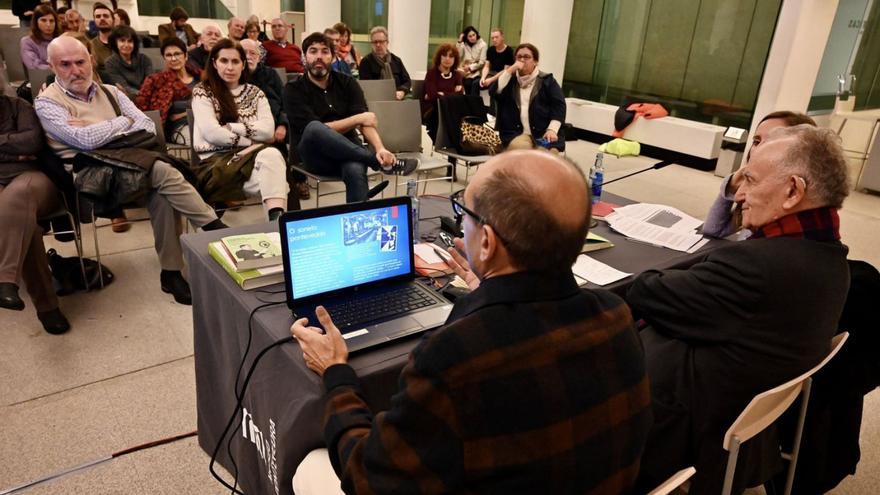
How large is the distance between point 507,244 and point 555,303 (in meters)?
0.12

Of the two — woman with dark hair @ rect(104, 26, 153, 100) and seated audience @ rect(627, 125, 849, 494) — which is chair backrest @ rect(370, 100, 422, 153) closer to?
woman with dark hair @ rect(104, 26, 153, 100)

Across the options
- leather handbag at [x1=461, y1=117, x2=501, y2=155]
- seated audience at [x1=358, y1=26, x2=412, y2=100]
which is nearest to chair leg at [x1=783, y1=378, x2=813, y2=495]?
leather handbag at [x1=461, y1=117, x2=501, y2=155]

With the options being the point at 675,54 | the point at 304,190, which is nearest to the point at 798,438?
the point at 304,190

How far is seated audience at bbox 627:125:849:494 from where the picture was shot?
4.25 ft

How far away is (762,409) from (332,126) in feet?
9.81

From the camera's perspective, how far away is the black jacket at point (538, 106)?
15.4 feet

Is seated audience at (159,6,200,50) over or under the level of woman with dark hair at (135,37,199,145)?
over

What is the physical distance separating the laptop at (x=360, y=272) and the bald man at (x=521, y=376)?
1.55 ft

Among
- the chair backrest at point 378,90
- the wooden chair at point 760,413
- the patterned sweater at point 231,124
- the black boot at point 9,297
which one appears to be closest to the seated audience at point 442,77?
the chair backrest at point 378,90

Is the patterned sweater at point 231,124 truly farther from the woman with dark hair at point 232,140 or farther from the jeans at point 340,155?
the jeans at point 340,155

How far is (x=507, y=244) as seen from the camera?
0.88m

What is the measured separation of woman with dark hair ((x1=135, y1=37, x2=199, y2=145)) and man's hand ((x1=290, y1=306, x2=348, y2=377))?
332cm

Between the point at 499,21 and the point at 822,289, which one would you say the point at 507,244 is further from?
the point at 499,21

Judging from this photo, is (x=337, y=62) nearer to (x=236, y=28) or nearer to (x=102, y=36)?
(x=236, y=28)
